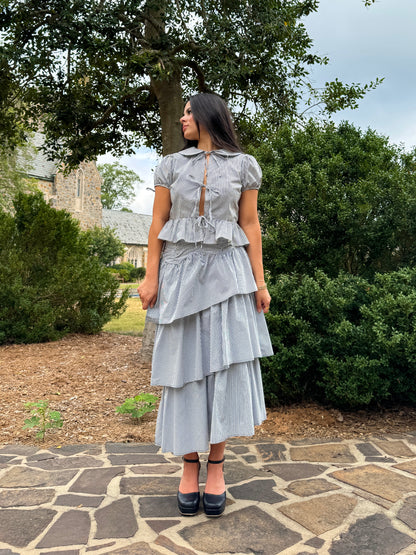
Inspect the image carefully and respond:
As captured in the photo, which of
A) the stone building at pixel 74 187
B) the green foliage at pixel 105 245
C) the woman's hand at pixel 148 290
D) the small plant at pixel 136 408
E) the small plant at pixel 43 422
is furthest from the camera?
the green foliage at pixel 105 245

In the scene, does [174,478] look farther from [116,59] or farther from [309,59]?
[309,59]

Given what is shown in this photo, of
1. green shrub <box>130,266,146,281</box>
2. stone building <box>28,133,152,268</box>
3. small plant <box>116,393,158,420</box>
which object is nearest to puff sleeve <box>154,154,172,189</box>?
small plant <box>116,393,158,420</box>

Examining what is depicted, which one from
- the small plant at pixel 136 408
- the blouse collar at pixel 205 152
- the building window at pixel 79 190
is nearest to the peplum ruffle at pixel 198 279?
the blouse collar at pixel 205 152

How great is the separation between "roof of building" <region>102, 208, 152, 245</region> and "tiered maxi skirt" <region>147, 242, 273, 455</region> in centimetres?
4538

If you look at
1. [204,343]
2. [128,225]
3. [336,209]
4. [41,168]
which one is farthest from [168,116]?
[128,225]

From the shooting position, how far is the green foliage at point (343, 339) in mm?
3693

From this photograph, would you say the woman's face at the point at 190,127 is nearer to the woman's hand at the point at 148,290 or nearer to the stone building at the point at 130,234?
the woman's hand at the point at 148,290

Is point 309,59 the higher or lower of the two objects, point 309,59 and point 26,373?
the higher

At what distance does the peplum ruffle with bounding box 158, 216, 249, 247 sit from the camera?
7.66 ft

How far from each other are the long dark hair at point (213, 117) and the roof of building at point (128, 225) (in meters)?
45.2

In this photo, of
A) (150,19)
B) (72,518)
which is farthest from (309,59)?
(72,518)

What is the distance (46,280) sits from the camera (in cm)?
796

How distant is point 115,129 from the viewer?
784 centimetres

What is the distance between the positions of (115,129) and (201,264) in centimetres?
623
